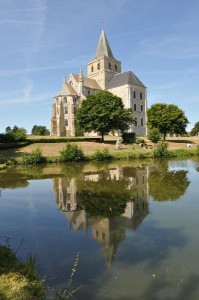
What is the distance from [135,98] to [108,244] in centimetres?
6414

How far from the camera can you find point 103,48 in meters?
77.4

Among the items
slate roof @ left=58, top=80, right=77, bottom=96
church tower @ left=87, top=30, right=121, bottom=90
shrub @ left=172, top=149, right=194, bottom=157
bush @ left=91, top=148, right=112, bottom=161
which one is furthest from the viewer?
church tower @ left=87, top=30, right=121, bottom=90

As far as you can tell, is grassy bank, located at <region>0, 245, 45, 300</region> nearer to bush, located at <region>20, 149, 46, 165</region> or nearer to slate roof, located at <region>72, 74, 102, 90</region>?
bush, located at <region>20, 149, 46, 165</region>

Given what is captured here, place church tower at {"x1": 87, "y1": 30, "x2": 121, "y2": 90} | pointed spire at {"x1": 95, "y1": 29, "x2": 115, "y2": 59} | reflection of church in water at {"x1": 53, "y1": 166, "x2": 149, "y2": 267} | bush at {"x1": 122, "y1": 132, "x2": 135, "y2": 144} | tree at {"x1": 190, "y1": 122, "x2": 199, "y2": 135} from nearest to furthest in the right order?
reflection of church in water at {"x1": 53, "y1": 166, "x2": 149, "y2": 267} → bush at {"x1": 122, "y1": 132, "x2": 135, "y2": 144} → church tower at {"x1": 87, "y1": 30, "x2": 121, "y2": 90} → pointed spire at {"x1": 95, "y1": 29, "x2": 115, "y2": 59} → tree at {"x1": 190, "y1": 122, "x2": 199, "y2": 135}

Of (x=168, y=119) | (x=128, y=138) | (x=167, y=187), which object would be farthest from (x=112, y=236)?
(x=168, y=119)

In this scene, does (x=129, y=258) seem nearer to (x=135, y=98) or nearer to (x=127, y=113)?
(x=127, y=113)

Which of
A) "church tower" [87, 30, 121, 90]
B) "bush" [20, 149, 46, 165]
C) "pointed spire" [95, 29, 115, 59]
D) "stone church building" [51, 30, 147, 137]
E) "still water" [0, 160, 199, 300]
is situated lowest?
"still water" [0, 160, 199, 300]

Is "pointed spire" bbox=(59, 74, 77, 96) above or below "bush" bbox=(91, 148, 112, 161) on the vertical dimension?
above

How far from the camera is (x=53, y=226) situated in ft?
34.6

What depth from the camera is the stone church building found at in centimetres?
6756

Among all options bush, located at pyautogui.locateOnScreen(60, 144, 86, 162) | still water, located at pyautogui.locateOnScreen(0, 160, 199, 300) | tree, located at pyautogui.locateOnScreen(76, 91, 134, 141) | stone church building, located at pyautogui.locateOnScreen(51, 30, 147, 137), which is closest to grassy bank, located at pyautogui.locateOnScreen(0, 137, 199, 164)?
bush, located at pyautogui.locateOnScreen(60, 144, 86, 162)

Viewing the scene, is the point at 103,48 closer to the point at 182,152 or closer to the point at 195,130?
the point at 182,152

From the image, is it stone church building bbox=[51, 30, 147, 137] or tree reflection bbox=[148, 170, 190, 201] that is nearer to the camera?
tree reflection bbox=[148, 170, 190, 201]

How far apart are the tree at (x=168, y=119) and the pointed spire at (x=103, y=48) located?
24504mm
